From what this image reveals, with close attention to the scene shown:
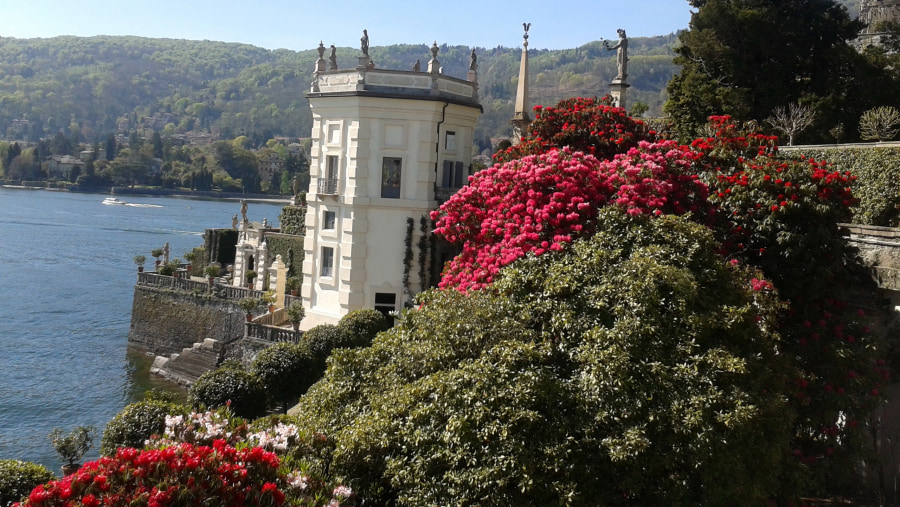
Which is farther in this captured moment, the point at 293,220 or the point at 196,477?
the point at 293,220

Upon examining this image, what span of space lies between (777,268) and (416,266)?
47.9 feet

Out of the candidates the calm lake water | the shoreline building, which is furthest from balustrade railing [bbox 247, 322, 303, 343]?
the calm lake water

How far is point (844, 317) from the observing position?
1371 centimetres

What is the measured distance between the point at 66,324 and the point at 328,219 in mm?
28307

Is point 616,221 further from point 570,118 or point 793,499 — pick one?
point 570,118

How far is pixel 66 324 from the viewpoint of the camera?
153ft

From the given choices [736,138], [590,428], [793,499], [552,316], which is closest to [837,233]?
[736,138]

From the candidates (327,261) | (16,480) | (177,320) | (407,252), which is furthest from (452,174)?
(177,320)

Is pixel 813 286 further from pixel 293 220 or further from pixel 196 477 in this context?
pixel 293 220

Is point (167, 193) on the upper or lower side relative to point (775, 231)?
lower

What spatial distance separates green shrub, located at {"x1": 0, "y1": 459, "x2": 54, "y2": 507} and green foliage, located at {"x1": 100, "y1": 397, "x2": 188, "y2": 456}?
3.02m

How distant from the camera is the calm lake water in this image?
96.2ft

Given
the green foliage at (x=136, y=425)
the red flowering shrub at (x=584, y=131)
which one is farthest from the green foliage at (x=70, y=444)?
the red flowering shrub at (x=584, y=131)

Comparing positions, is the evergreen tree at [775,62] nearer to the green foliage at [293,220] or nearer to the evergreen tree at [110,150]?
the green foliage at [293,220]
